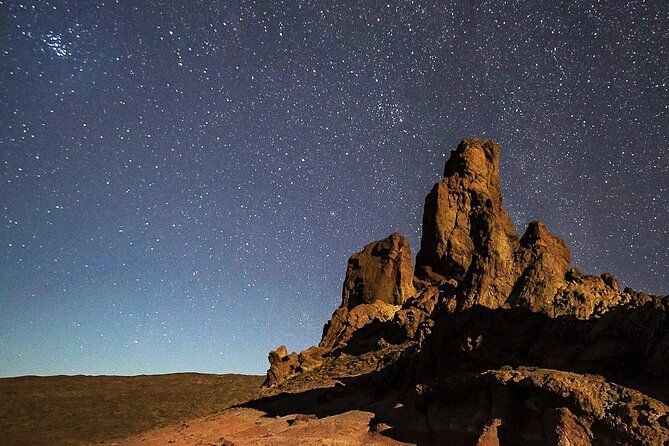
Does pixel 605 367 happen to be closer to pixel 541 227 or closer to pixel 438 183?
pixel 541 227

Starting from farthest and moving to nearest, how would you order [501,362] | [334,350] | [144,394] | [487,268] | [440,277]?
[440,277], [144,394], [334,350], [487,268], [501,362]

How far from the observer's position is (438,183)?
63.6 meters

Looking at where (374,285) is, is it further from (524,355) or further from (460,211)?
(524,355)

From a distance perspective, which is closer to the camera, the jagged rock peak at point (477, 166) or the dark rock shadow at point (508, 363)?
the dark rock shadow at point (508, 363)

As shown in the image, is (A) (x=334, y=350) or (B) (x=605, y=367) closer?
(B) (x=605, y=367)

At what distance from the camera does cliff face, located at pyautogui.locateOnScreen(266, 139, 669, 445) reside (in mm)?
11422

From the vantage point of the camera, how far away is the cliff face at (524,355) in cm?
1142

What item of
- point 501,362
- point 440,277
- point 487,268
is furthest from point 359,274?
point 501,362

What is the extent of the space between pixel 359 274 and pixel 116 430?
40.5 metres

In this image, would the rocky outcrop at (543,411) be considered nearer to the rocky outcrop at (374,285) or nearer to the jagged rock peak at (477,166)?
the rocky outcrop at (374,285)

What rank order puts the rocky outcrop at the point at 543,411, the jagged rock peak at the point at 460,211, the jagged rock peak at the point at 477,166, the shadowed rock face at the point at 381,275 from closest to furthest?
the rocky outcrop at the point at 543,411 < the jagged rock peak at the point at 460,211 < the jagged rock peak at the point at 477,166 < the shadowed rock face at the point at 381,275

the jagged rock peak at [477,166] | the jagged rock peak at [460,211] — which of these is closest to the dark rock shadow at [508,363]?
the jagged rock peak at [460,211]

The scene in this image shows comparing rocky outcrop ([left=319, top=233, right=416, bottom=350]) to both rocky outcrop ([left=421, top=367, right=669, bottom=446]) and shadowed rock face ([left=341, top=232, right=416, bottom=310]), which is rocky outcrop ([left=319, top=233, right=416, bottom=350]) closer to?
shadowed rock face ([left=341, top=232, right=416, bottom=310])

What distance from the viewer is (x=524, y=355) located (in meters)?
17.7
